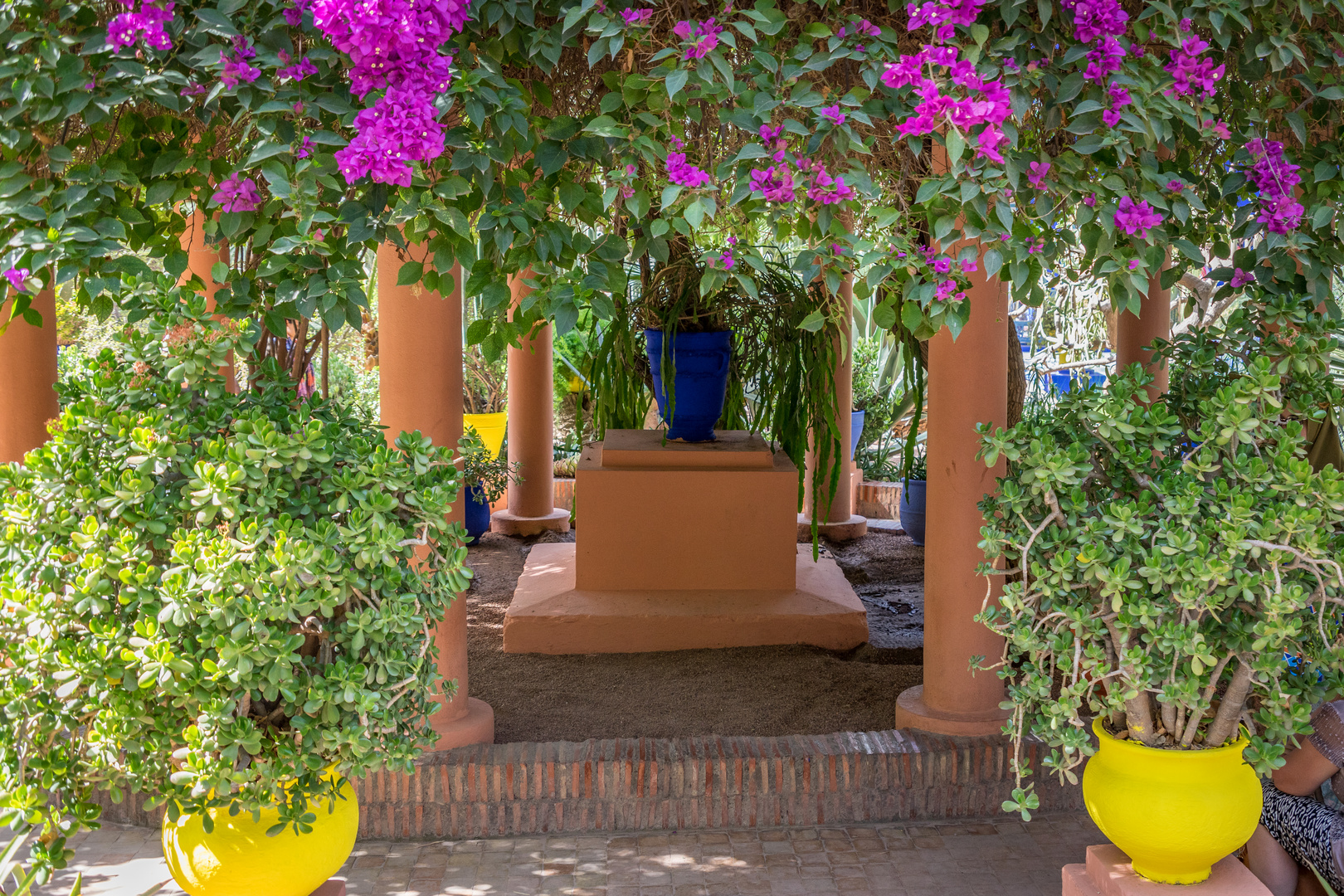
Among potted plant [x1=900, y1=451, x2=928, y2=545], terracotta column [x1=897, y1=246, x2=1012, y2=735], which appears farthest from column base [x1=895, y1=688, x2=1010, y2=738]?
potted plant [x1=900, y1=451, x2=928, y2=545]

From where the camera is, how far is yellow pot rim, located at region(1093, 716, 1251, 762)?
2.37 m

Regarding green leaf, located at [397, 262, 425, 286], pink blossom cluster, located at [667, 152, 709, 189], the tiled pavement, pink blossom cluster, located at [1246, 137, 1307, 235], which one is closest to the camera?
pink blossom cluster, located at [667, 152, 709, 189]

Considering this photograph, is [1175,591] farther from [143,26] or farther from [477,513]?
[477,513]

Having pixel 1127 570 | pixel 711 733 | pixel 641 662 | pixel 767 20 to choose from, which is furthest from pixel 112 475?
pixel 641 662

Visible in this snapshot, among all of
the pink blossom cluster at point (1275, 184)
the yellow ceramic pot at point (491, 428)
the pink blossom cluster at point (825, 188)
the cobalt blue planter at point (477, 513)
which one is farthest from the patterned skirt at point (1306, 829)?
the yellow ceramic pot at point (491, 428)

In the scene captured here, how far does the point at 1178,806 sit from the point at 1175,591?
0.51 meters

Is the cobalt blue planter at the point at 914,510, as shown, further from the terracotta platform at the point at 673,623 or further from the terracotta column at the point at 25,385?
the terracotta column at the point at 25,385

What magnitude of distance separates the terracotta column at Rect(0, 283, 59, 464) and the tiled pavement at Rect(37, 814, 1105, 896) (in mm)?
1259

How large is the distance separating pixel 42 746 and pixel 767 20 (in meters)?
1.79

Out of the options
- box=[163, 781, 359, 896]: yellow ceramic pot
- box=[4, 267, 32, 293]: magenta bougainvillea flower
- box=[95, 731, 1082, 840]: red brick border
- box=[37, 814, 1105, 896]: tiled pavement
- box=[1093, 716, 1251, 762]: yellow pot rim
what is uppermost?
box=[4, 267, 32, 293]: magenta bougainvillea flower

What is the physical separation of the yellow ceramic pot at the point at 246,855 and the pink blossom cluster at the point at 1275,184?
2.22m

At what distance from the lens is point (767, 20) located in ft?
6.52

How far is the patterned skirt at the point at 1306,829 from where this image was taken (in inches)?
98.7

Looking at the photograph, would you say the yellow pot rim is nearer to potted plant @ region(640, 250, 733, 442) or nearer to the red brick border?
the red brick border
